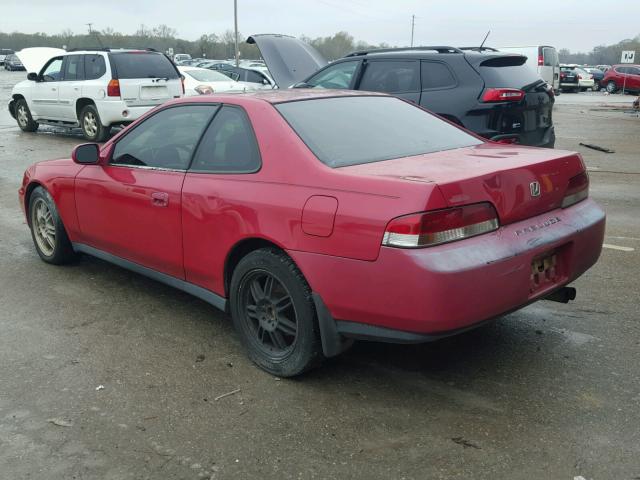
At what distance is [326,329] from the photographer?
3.19 m

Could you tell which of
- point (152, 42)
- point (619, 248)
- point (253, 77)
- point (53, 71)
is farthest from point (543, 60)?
point (152, 42)

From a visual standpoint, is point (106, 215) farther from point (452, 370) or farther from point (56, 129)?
point (56, 129)

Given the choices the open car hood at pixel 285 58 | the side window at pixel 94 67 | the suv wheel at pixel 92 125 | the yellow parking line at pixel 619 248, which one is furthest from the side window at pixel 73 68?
the yellow parking line at pixel 619 248

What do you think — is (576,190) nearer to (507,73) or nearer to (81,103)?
(507,73)

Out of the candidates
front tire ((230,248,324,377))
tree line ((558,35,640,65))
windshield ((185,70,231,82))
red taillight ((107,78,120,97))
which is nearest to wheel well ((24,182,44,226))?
front tire ((230,248,324,377))

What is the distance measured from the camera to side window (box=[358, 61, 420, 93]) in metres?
7.96

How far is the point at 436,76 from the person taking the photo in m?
7.78

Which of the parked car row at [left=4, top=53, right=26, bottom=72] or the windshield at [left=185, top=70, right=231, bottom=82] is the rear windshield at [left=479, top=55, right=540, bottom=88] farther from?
the parked car row at [left=4, top=53, right=26, bottom=72]

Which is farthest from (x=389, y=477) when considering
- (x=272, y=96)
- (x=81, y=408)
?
(x=272, y=96)

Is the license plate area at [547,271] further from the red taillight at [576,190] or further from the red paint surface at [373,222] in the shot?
the red taillight at [576,190]

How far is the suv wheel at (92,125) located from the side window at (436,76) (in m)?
7.60

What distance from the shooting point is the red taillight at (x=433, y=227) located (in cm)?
287

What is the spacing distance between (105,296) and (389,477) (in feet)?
9.49

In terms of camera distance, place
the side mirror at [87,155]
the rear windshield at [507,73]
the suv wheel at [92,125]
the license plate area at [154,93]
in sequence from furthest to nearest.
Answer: the suv wheel at [92,125], the license plate area at [154,93], the rear windshield at [507,73], the side mirror at [87,155]
